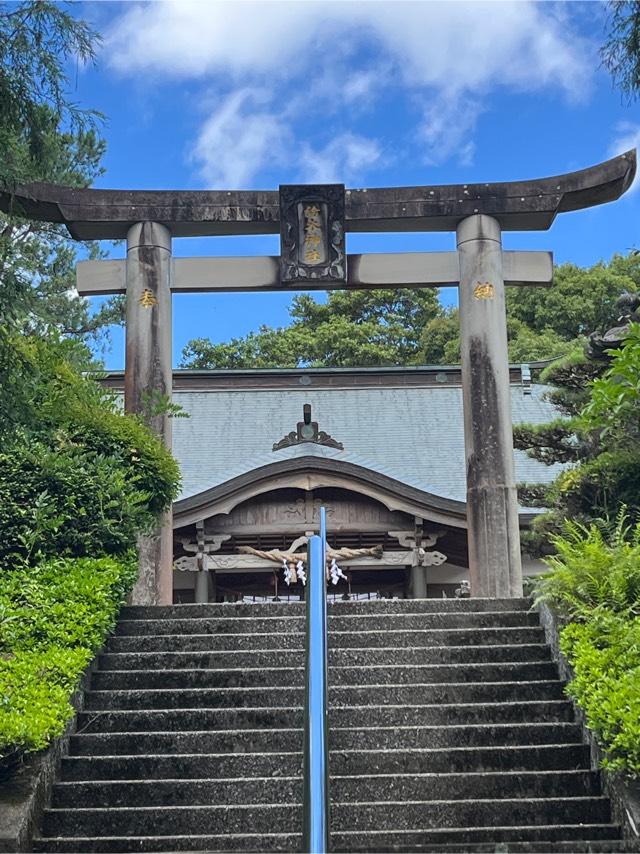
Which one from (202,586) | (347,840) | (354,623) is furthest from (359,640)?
(202,586)

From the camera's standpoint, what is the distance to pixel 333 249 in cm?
1028

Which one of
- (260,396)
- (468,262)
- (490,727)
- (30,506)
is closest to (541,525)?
(468,262)

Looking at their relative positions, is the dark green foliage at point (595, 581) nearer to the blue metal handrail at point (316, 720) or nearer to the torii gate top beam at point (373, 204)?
the blue metal handrail at point (316, 720)

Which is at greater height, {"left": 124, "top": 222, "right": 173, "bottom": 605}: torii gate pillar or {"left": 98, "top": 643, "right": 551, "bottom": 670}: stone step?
{"left": 124, "top": 222, "right": 173, "bottom": 605}: torii gate pillar

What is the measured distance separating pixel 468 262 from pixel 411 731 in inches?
220

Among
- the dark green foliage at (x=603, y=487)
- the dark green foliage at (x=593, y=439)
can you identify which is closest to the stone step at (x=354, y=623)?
the dark green foliage at (x=593, y=439)

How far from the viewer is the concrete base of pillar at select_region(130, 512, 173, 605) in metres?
9.31

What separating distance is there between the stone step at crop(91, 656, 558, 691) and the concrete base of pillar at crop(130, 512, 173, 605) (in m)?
2.97

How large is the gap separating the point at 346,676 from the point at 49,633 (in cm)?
176

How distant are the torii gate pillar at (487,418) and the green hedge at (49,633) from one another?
3508mm

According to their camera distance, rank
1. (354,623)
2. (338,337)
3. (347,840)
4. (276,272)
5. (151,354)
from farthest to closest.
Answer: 1. (338,337)
2. (276,272)
3. (151,354)
4. (354,623)
5. (347,840)

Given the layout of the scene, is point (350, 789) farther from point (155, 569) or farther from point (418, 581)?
point (418, 581)

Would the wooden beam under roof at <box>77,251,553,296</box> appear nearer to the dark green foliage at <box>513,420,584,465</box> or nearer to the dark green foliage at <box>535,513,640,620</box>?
the dark green foliage at <box>513,420,584,465</box>

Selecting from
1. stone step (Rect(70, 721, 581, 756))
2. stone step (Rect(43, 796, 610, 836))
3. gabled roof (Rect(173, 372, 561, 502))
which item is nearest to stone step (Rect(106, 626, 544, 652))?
stone step (Rect(70, 721, 581, 756))
